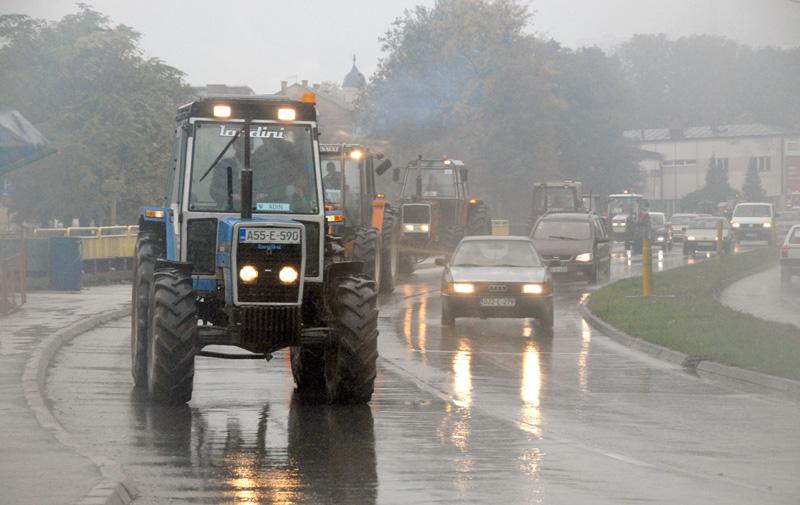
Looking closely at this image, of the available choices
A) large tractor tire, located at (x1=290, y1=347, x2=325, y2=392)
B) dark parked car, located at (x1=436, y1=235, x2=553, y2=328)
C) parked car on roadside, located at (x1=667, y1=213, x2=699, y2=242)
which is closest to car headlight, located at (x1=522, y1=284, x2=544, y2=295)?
dark parked car, located at (x1=436, y1=235, x2=553, y2=328)

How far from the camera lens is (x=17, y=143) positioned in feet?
99.7

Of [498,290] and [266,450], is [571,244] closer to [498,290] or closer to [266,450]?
[498,290]

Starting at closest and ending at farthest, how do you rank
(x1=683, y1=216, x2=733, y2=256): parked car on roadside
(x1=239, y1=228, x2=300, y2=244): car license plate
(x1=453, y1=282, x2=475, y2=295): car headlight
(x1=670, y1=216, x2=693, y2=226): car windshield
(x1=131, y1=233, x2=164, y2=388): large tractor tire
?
Result: (x1=239, y1=228, x2=300, y2=244): car license plate → (x1=131, y1=233, x2=164, y2=388): large tractor tire → (x1=453, y1=282, x2=475, y2=295): car headlight → (x1=683, y1=216, x2=733, y2=256): parked car on roadside → (x1=670, y1=216, x2=693, y2=226): car windshield

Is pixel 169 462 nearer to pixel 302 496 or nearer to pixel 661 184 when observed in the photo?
pixel 302 496

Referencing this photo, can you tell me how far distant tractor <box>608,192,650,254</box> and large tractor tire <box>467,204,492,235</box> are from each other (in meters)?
21.5

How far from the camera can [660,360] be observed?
818 inches

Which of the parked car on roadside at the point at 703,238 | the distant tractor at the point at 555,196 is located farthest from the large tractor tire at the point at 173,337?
the parked car on roadside at the point at 703,238

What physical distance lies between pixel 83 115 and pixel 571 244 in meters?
29.8

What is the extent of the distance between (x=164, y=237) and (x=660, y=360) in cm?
744

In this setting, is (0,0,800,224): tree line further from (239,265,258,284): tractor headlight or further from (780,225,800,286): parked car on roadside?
(239,265,258,284): tractor headlight

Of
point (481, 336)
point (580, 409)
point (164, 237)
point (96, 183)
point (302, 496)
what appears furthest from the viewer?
point (96, 183)

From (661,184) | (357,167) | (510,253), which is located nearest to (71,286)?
(357,167)

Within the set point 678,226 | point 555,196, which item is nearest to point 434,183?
point 555,196

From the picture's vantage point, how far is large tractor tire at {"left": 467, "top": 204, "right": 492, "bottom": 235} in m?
45.5
